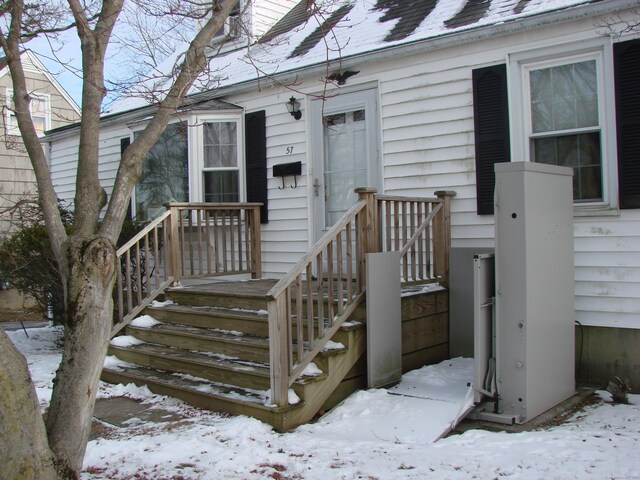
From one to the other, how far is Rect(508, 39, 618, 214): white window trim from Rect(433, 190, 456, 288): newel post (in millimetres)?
793

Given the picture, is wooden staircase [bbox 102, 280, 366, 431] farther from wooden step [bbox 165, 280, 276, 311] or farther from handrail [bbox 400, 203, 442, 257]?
handrail [bbox 400, 203, 442, 257]

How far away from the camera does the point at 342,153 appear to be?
7.55 meters

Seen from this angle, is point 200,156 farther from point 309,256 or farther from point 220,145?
point 309,256

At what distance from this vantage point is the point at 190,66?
4023 mm

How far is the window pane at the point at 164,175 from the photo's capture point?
8672mm

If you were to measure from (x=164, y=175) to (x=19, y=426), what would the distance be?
665 cm

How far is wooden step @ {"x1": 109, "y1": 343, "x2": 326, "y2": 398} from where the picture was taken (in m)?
5.03

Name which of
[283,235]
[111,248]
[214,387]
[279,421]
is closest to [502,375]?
[279,421]

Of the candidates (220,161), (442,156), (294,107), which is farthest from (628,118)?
(220,161)

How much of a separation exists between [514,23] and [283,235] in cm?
362

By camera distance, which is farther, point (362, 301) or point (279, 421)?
point (362, 301)

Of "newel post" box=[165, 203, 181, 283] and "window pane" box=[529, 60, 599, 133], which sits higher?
"window pane" box=[529, 60, 599, 133]

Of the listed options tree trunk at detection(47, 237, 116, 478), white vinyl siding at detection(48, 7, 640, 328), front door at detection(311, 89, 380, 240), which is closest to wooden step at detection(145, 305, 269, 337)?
white vinyl siding at detection(48, 7, 640, 328)

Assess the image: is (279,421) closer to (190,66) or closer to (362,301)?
(362,301)
